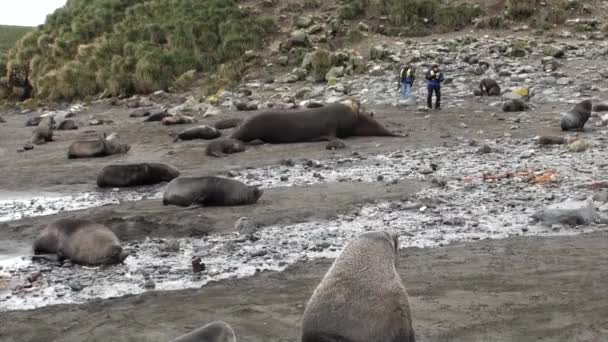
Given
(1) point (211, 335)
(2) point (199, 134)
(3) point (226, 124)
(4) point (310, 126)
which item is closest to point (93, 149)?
(2) point (199, 134)

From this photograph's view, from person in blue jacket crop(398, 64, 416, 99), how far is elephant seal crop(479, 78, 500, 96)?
5.61 feet

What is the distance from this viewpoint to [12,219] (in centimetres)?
1023

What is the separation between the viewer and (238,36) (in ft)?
93.9

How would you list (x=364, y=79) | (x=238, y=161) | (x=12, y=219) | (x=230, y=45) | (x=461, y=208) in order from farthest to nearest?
1. (x=230, y=45)
2. (x=364, y=79)
3. (x=238, y=161)
4. (x=12, y=219)
5. (x=461, y=208)

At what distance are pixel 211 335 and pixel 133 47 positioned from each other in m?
28.4

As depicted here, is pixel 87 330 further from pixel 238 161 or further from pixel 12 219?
pixel 238 161

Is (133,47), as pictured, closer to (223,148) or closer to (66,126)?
(66,126)

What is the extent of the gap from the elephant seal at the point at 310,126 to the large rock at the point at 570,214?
7.16 metres

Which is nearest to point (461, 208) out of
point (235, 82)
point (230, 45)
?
point (235, 82)

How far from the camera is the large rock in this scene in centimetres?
802

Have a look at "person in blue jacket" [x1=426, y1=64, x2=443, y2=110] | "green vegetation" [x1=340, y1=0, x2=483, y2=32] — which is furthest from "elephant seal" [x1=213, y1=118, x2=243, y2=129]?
"green vegetation" [x1=340, y1=0, x2=483, y2=32]

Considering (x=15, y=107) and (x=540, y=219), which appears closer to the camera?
(x=540, y=219)

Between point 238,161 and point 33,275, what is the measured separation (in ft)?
21.0

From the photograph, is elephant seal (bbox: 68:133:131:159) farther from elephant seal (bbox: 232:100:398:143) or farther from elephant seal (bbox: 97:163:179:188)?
elephant seal (bbox: 97:163:179:188)
